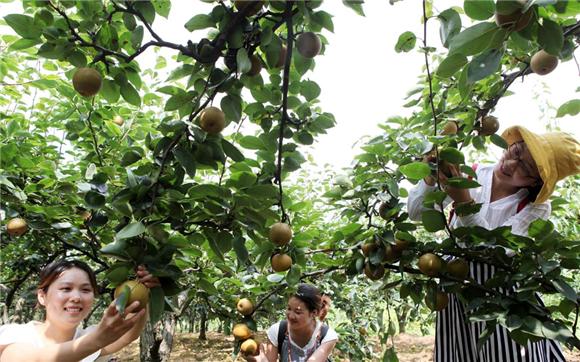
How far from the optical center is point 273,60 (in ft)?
4.42

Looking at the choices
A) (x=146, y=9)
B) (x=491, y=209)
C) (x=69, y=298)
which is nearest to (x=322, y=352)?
(x=491, y=209)

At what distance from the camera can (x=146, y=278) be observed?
1232mm

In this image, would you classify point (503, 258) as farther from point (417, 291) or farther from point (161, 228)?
point (161, 228)

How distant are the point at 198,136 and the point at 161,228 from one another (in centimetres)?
31

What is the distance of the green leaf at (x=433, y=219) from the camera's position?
149 centimetres

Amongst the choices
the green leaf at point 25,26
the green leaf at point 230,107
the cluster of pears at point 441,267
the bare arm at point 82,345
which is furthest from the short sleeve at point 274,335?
the green leaf at point 25,26

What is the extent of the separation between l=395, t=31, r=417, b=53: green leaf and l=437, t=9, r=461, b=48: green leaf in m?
0.30

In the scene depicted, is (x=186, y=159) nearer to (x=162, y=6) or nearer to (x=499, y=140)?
(x=162, y=6)

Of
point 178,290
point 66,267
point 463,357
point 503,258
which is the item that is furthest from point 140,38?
point 463,357

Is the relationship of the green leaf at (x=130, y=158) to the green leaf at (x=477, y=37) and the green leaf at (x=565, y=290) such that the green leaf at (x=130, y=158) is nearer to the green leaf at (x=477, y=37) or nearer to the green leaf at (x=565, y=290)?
the green leaf at (x=477, y=37)

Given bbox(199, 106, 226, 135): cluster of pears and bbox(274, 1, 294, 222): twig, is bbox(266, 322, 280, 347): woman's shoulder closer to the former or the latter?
bbox(274, 1, 294, 222): twig

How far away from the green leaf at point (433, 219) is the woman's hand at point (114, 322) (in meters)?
0.97

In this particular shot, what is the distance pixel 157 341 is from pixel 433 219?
3.83m

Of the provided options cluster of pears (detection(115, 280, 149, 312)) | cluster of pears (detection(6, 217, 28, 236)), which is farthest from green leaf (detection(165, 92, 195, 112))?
cluster of pears (detection(6, 217, 28, 236))
